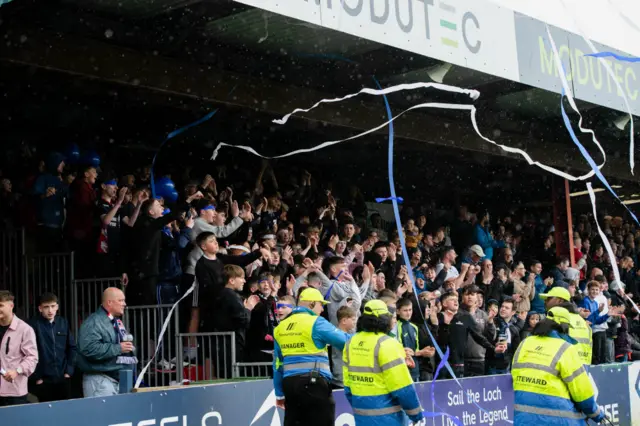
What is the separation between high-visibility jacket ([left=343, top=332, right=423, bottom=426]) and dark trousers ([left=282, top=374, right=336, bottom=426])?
0.38 m

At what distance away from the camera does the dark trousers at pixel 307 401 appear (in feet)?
29.3

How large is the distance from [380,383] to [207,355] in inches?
117

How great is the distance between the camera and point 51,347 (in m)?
9.42

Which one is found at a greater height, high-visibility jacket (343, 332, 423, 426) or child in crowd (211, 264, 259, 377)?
child in crowd (211, 264, 259, 377)

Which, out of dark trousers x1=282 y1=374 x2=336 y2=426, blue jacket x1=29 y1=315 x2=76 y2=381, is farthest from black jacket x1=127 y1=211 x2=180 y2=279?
dark trousers x1=282 y1=374 x2=336 y2=426

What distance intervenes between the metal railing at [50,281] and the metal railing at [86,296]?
6 centimetres

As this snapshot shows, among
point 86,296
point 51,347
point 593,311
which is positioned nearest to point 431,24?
point 86,296

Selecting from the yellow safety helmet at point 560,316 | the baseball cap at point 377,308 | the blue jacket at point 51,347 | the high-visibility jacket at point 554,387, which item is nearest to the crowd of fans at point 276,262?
the yellow safety helmet at point 560,316

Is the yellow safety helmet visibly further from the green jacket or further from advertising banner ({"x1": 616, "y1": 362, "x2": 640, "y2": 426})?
advertising banner ({"x1": 616, "y1": 362, "x2": 640, "y2": 426})

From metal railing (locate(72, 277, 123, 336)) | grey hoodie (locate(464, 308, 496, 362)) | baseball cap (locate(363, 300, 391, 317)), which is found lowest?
grey hoodie (locate(464, 308, 496, 362))

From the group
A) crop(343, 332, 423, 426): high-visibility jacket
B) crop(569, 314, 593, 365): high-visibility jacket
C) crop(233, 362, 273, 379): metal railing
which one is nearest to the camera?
crop(343, 332, 423, 426): high-visibility jacket

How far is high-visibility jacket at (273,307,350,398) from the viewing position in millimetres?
8977

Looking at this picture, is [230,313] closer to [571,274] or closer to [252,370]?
[252,370]

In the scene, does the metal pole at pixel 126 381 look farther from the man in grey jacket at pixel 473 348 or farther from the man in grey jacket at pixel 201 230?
the man in grey jacket at pixel 473 348
